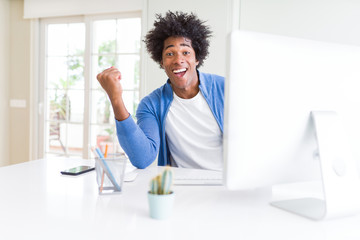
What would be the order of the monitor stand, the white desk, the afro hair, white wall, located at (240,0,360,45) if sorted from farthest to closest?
1. white wall, located at (240,0,360,45)
2. the afro hair
3. the monitor stand
4. the white desk

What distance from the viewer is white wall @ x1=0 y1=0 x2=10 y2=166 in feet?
12.9

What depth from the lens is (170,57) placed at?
1.66 metres

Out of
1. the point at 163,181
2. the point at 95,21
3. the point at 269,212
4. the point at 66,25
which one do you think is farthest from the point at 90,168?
the point at 66,25

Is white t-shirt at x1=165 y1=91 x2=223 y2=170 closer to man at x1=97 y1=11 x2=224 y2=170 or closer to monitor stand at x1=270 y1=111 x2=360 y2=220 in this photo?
man at x1=97 y1=11 x2=224 y2=170

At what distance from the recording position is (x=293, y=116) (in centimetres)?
81

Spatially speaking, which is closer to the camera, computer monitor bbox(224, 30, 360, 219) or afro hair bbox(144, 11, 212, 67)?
computer monitor bbox(224, 30, 360, 219)

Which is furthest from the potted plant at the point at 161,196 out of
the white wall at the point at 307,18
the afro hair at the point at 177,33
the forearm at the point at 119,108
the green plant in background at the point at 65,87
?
the green plant in background at the point at 65,87

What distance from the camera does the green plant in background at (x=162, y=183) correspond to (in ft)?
2.45

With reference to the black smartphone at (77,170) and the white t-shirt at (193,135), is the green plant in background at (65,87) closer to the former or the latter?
the white t-shirt at (193,135)

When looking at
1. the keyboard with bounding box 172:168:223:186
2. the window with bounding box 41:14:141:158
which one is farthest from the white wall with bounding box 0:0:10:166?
the keyboard with bounding box 172:168:223:186

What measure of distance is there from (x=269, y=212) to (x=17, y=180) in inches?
31.3

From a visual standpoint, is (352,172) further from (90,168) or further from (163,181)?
(90,168)

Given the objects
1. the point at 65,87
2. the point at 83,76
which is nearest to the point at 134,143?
the point at 83,76

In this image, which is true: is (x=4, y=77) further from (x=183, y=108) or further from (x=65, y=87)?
(x=183, y=108)
